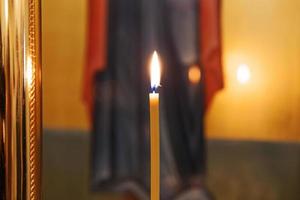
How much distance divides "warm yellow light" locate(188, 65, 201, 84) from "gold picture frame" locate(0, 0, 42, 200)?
0.95 ft

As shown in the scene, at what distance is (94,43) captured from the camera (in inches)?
31.1

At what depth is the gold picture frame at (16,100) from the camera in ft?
1.73

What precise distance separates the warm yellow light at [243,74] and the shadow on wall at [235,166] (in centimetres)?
11

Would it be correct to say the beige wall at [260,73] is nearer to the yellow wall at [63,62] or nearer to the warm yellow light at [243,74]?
the warm yellow light at [243,74]

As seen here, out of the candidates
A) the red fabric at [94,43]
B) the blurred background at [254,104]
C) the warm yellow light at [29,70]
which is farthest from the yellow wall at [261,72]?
the warm yellow light at [29,70]

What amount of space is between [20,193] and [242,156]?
0.38 m

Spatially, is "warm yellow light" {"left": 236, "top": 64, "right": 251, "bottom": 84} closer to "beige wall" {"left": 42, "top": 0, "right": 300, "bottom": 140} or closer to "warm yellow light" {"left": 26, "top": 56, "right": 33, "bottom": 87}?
"beige wall" {"left": 42, "top": 0, "right": 300, "bottom": 140}

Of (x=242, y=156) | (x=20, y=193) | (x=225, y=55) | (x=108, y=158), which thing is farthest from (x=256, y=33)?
(x=20, y=193)

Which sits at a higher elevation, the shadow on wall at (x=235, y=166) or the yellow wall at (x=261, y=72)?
the yellow wall at (x=261, y=72)

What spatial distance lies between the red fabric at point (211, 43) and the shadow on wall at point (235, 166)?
0.11 meters

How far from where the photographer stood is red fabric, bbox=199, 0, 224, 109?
744mm

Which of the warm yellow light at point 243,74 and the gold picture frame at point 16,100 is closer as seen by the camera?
the gold picture frame at point 16,100

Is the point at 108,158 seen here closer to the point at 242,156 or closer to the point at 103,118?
the point at 103,118

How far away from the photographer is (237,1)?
0.74 meters
